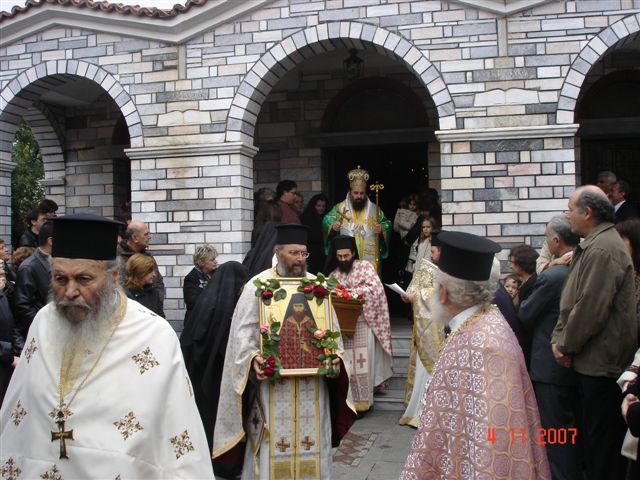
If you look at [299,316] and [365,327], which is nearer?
[299,316]

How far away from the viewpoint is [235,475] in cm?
609

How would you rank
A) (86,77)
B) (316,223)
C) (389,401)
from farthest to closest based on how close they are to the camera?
1. (316,223)
2. (86,77)
3. (389,401)

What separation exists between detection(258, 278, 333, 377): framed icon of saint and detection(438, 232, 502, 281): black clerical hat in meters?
1.95

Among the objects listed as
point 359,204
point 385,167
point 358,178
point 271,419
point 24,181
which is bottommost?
point 271,419

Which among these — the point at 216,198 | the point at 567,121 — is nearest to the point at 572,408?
the point at 567,121

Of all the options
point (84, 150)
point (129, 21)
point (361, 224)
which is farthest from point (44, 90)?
point (361, 224)

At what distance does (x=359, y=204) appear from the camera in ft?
32.6

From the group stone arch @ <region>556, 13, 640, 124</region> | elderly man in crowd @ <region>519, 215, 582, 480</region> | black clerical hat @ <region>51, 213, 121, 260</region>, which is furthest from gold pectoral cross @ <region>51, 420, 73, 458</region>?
stone arch @ <region>556, 13, 640, 124</region>

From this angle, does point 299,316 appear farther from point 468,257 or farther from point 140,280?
point 468,257

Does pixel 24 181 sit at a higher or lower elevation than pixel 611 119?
higher

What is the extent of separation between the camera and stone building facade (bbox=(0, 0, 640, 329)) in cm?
877

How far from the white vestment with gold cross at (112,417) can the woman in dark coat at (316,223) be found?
7.57 metres

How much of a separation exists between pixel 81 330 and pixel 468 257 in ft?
5.61

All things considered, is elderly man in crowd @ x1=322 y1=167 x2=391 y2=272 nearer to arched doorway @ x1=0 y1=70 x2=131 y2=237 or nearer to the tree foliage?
arched doorway @ x1=0 y1=70 x2=131 y2=237
